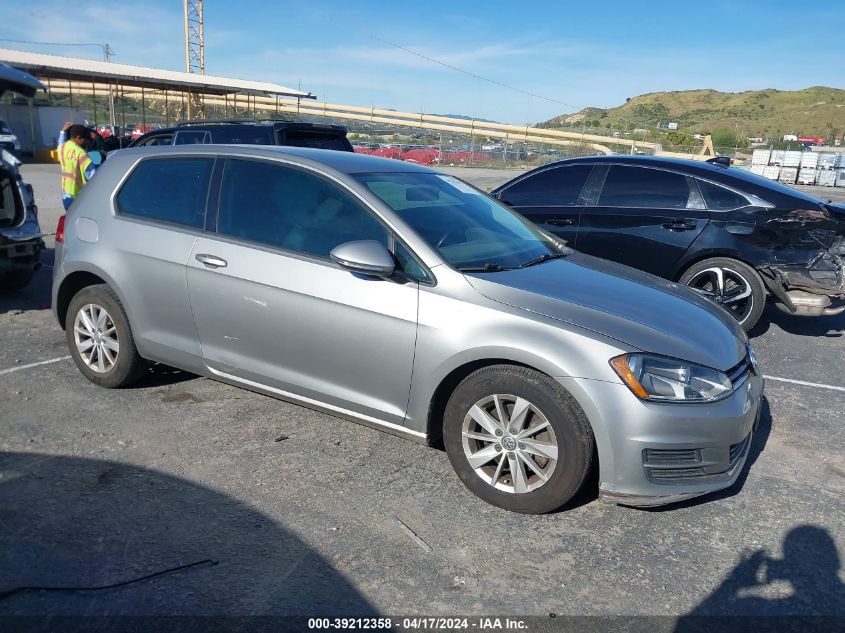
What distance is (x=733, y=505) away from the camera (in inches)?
141

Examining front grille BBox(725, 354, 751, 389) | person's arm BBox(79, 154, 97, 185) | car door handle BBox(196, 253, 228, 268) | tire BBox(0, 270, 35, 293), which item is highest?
person's arm BBox(79, 154, 97, 185)

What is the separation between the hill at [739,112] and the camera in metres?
94.9

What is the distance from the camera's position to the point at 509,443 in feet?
11.0

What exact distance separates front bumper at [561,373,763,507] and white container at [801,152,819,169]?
118 feet

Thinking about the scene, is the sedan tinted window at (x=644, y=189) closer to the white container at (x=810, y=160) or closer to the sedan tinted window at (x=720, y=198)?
the sedan tinted window at (x=720, y=198)

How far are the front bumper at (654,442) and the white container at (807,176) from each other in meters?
36.3

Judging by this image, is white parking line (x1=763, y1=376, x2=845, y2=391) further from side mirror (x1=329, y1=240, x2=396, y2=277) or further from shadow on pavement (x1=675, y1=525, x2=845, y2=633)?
side mirror (x1=329, y1=240, x2=396, y2=277)

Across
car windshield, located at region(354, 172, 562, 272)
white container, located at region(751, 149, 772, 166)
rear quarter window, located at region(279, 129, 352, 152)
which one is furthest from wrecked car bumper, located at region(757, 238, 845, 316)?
white container, located at region(751, 149, 772, 166)

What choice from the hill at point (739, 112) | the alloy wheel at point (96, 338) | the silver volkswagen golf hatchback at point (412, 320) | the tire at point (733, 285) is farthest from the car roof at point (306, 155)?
the hill at point (739, 112)

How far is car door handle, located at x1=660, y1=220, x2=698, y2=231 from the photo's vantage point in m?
6.64

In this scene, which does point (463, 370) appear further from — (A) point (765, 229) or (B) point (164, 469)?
(A) point (765, 229)

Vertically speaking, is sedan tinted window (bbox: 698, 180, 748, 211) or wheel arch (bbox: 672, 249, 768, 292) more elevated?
sedan tinted window (bbox: 698, 180, 748, 211)

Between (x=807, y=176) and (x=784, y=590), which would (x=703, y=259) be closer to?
(x=784, y=590)

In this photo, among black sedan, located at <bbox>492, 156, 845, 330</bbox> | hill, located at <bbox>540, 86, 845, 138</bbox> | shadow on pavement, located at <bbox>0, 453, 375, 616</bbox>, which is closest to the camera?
shadow on pavement, located at <bbox>0, 453, 375, 616</bbox>
